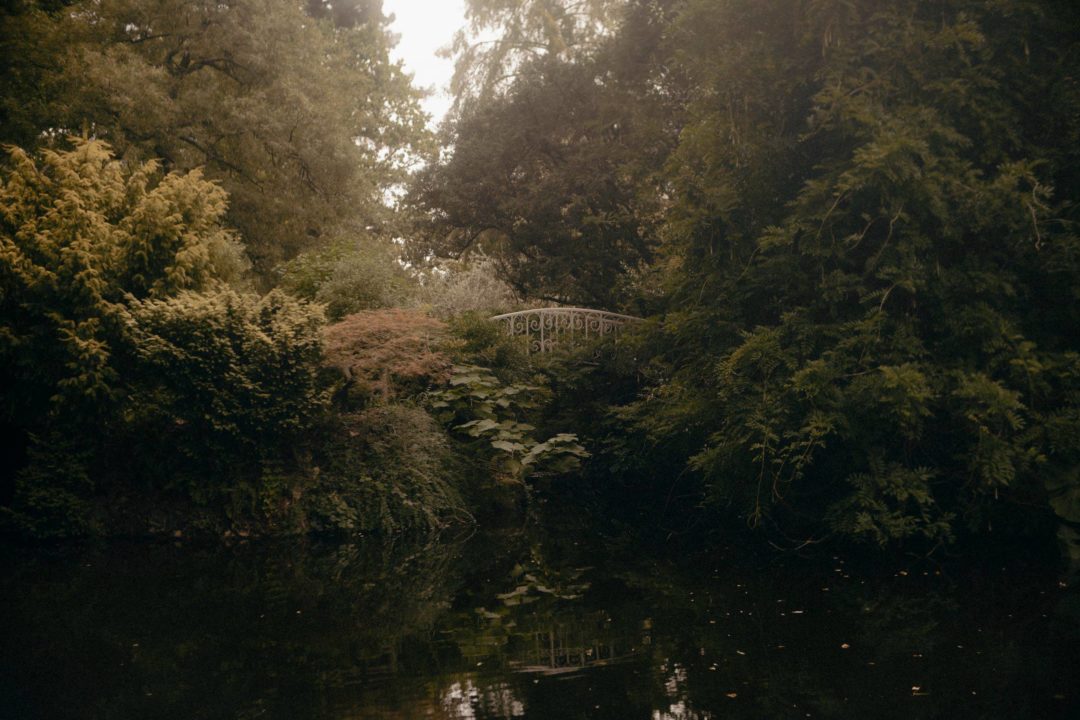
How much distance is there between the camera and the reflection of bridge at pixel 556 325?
47.9 feet

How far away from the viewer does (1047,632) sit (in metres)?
5.48

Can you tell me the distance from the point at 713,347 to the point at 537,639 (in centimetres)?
483

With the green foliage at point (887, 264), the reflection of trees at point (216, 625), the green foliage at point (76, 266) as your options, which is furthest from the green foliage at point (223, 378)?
the green foliage at point (887, 264)

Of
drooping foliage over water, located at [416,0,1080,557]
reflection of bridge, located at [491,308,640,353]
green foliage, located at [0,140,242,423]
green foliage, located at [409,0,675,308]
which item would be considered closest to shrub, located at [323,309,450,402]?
green foliage, located at [0,140,242,423]

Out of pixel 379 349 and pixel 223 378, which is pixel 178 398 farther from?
pixel 379 349

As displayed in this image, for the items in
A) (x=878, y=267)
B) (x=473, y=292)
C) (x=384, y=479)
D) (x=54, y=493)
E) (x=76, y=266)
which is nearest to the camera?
(x=878, y=267)

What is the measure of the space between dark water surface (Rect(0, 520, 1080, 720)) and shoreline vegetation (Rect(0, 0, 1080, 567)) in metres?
1.25

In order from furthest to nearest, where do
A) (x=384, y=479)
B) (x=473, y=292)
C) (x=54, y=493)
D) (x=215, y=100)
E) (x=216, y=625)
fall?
(x=215, y=100), (x=473, y=292), (x=384, y=479), (x=54, y=493), (x=216, y=625)

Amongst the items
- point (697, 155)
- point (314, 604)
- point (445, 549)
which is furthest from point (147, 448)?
point (697, 155)

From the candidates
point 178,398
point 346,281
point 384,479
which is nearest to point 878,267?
point 384,479

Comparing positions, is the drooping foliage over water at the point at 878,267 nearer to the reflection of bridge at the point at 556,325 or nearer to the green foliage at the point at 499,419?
the green foliage at the point at 499,419

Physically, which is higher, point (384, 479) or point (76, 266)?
point (76, 266)

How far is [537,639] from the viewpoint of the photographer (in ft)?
18.9

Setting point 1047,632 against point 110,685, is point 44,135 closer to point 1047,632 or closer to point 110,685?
point 110,685
